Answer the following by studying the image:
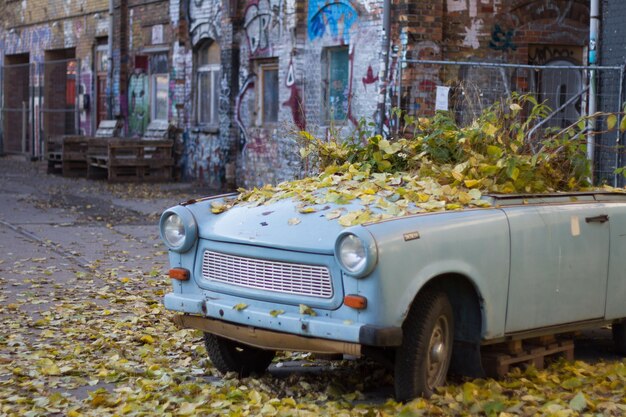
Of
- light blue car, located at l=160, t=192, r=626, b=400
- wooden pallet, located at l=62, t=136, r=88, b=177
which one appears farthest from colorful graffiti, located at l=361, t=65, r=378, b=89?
light blue car, located at l=160, t=192, r=626, b=400

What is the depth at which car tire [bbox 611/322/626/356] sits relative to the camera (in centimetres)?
737

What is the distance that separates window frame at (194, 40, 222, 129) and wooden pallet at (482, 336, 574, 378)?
16.0 meters

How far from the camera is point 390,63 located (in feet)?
53.8

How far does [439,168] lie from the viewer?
22.5ft

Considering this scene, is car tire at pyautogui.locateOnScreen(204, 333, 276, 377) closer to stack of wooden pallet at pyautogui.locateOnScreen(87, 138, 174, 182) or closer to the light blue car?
the light blue car

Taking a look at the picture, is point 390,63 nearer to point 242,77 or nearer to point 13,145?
point 242,77

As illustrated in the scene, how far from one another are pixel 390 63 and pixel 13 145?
21.3 metres

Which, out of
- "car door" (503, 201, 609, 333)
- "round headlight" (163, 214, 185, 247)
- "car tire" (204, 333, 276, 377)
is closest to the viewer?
"car door" (503, 201, 609, 333)

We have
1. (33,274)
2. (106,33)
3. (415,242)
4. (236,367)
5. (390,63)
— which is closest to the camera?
(415,242)

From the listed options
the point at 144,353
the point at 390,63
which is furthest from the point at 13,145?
the point at 144,353

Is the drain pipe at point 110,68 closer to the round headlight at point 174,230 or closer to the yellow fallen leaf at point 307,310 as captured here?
the round headlight at point 174,230

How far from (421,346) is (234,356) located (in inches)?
55.6

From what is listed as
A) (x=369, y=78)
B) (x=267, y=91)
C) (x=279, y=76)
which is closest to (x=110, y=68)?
(x=267, y=91)

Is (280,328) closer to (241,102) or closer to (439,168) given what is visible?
(439,168)
